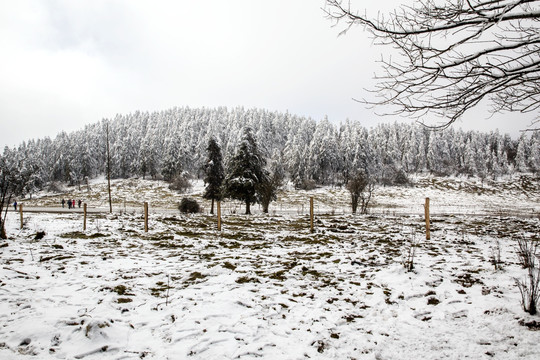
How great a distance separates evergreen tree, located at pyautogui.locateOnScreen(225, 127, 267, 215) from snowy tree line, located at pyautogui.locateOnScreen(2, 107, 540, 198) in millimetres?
18940

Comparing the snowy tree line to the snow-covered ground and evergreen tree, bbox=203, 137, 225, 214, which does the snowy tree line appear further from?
the snow-covered ground

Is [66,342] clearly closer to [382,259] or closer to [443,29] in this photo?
[443,29]

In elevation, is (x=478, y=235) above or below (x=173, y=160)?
below

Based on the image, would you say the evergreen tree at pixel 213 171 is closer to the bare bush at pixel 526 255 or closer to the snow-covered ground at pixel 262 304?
the snow-covered ground at pixel 262 304

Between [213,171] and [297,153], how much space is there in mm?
44300

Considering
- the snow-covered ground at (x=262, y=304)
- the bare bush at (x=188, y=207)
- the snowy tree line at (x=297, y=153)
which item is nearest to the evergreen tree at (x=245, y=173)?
the bare bush at (x=188, y=207)

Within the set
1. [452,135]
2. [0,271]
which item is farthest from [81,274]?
[452,135]

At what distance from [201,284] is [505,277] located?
17.9 ft

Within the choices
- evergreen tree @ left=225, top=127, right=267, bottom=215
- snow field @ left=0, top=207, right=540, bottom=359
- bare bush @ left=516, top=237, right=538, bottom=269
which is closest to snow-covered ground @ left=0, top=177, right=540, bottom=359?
snow field @ left=0, top=207, right=540, bottom=359

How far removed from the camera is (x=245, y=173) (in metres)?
23.3

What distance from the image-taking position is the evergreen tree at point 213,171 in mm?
25078

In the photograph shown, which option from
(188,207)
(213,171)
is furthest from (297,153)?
(188,207)

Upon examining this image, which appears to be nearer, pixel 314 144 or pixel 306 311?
pixel 306 311

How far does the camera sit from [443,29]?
2826mm
